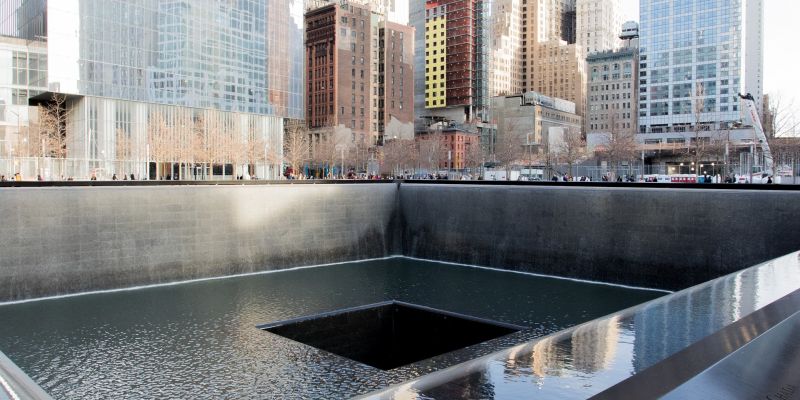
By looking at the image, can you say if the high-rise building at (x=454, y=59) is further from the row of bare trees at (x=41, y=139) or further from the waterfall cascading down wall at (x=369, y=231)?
the waterfall cascading down wall at (x=369, y=231)

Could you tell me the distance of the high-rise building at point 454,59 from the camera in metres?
138

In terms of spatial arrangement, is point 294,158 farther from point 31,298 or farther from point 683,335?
point 683,335

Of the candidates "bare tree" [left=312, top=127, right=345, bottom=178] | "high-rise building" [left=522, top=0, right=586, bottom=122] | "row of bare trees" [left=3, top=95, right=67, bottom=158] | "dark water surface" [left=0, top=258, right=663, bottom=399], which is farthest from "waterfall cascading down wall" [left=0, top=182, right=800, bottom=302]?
"high-rise building" [left=522, top=0, right=586, bottom=122]

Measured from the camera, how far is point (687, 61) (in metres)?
110

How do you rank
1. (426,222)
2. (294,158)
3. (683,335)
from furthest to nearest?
1. (294,158)
2. (426,222)
3. (683,335)

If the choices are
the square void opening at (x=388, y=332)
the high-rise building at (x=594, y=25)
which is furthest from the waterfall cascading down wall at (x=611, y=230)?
the high-rise building at (x=594, y=25)

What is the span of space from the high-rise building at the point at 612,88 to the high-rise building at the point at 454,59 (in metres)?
22.1

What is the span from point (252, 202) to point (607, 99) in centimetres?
12516

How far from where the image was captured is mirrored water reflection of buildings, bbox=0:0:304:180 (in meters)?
51.2

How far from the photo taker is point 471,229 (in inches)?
803

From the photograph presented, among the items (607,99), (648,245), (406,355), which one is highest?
(607,99)

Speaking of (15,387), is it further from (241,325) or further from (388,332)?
(388,332)

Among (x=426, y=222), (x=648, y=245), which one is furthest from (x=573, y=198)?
(x=426, y=222)

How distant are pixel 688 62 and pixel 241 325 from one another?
11384 centimetres
